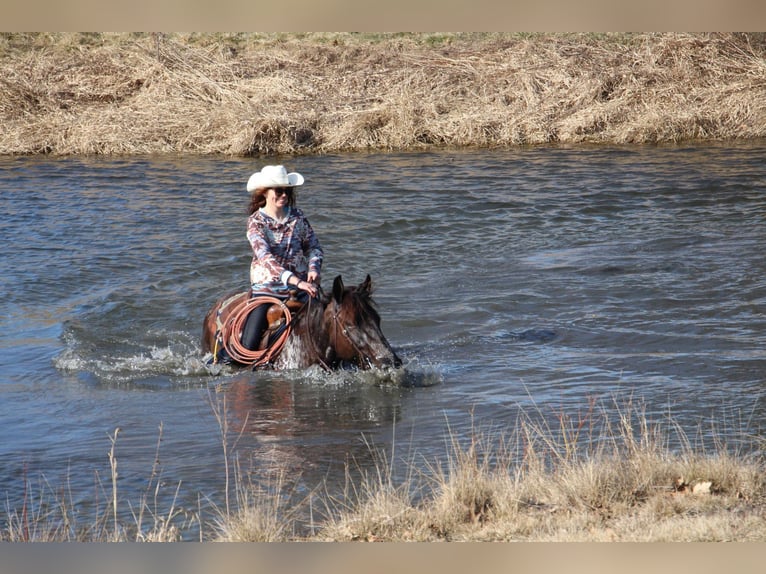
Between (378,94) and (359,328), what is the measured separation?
61.7ft

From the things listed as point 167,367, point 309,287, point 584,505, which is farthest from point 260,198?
point 584,505

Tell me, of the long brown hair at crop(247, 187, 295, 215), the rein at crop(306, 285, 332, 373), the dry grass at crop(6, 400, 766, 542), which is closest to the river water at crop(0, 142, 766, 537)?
the rein at crop(306, 285, 332, 373)

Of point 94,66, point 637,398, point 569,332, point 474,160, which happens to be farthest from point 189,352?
point 94,66

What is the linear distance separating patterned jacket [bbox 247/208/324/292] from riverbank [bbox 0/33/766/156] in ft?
48.1

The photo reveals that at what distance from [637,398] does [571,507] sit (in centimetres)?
342

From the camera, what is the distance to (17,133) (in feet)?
80.2

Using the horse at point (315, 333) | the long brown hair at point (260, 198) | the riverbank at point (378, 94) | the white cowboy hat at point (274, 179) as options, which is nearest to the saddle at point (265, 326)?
the horse at point (315, 333)

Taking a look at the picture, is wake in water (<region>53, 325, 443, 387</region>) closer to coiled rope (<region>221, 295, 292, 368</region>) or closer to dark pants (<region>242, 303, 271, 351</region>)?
coiled rope (<region>221, 295, 292, 368</region>)

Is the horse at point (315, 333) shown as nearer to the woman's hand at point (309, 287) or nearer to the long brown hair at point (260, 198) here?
the woman's hand at point (309, 287)

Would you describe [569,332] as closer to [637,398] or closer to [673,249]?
[637,398]

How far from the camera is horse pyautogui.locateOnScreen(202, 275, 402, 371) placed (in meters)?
8.44

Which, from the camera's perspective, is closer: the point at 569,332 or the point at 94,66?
the point at 569,332

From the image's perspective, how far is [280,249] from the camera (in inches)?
367

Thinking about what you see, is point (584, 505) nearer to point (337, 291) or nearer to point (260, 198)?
point (337, 291)
